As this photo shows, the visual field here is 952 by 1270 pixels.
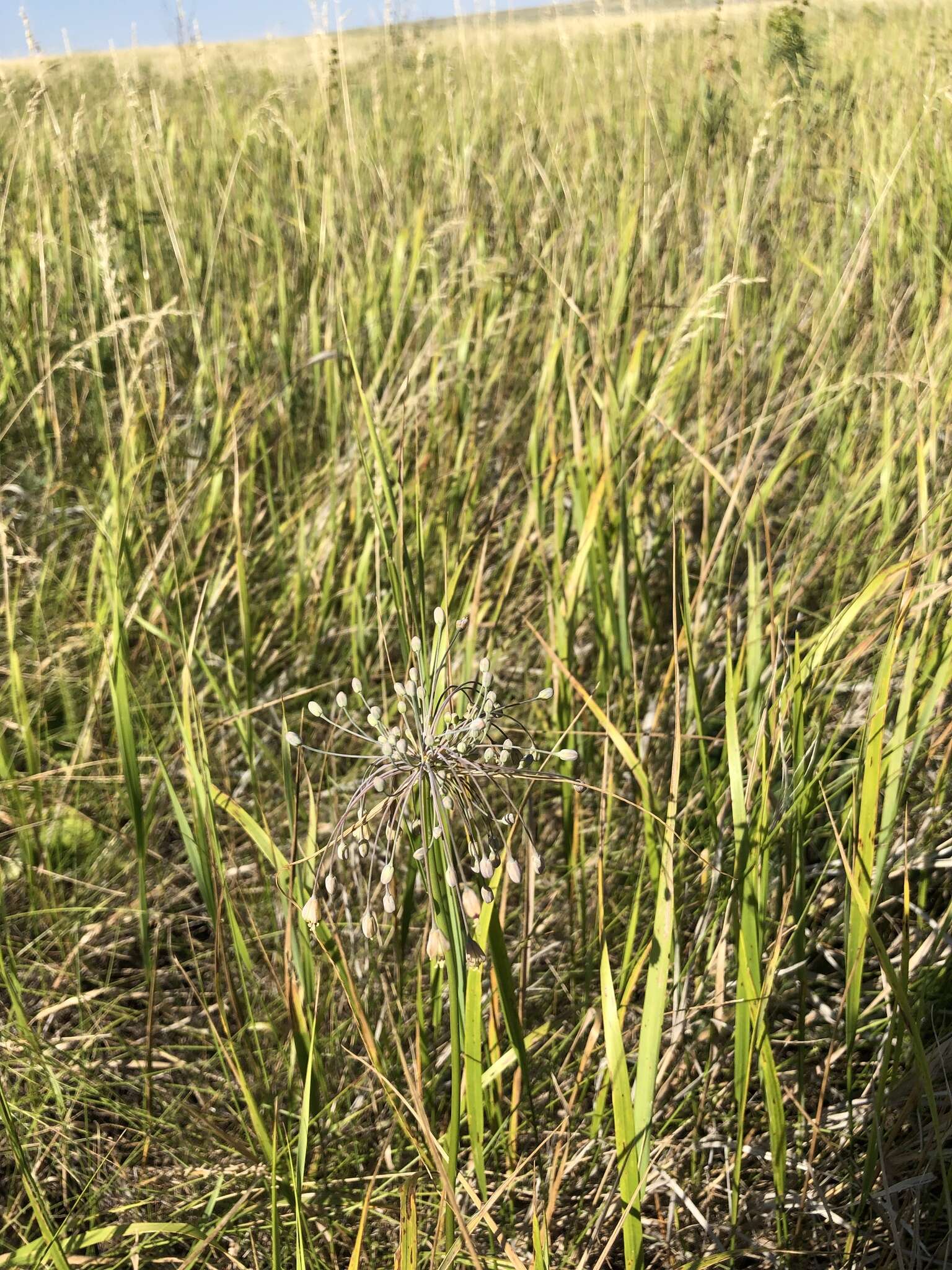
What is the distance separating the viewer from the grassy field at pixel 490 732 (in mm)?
861

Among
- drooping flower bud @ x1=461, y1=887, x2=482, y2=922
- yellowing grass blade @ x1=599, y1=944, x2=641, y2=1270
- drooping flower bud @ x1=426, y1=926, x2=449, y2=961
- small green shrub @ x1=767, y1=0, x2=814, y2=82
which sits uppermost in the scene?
small green shrub @ x1=767, y1=0, x2=814, y2=82

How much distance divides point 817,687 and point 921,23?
324 centimetres

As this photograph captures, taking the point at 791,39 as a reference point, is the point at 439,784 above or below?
below

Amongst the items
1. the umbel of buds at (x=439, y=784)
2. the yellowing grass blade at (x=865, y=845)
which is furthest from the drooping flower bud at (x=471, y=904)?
the yellowing grass blade at (x=865, y=845)

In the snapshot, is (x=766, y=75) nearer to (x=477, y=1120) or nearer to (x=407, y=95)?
(x=407, y=95)

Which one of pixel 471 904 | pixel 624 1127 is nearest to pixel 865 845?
pixel 624 1127

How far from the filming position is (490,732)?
733 millimetres

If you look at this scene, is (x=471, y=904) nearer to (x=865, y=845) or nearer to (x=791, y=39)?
(x=865, y=845)

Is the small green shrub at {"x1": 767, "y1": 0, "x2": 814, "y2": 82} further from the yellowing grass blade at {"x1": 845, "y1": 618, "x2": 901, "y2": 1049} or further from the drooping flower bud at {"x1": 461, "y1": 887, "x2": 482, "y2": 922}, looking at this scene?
the drooping flower bud at {"x1": 461, "y1": 887, "x2": 482, "y2": 922}

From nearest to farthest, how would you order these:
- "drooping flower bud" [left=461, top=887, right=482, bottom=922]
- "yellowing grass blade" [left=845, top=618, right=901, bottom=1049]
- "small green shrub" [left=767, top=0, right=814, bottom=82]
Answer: "drooping flower bud" [left=461, top=887, right=482, bottom=922], "yellowing grass blade" [left=845, top=618, right=901, bottom=1049], "small green shrub" [left=767, top=0, right=814, bottom=82]

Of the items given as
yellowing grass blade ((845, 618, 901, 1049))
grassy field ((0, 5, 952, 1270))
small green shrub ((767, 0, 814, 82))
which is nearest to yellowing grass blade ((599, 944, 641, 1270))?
grassy field ((0, 5, 952, 1270))

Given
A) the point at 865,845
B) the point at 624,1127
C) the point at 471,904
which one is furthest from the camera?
the point at 865,845

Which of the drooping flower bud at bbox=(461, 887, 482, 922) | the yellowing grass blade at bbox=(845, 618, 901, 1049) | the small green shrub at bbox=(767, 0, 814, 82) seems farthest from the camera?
the small green shrub at bbox=(767, 0, 814, 82)

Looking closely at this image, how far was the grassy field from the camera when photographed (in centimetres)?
86
